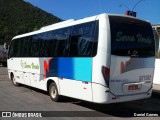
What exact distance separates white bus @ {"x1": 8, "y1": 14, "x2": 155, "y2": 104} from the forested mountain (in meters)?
71.4

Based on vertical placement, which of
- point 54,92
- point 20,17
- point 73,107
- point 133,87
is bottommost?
point 73,107

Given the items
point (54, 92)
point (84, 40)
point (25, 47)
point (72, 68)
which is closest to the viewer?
point (84, 40)

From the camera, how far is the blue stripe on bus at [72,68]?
8.66 metres

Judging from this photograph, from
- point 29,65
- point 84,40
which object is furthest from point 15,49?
point 84,40

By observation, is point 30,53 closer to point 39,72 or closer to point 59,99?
point 39,72

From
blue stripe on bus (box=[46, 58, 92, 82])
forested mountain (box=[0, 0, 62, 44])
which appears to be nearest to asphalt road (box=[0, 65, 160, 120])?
blue stripe on bus (box=[46, 58, 92, 82])

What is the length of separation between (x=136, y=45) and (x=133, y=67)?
0.68 metres

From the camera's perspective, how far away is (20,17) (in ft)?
315

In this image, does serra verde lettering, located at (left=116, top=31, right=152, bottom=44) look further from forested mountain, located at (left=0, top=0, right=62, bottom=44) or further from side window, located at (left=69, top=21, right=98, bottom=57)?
forested mountain, located at (left=0, top=0, right=62, bottom=44)

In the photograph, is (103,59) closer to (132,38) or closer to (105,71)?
(105,71)

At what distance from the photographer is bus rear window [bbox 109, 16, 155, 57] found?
27.6 feet

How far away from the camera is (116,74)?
8.33 metres

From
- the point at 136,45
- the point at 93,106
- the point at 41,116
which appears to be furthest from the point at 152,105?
the point at 41,116

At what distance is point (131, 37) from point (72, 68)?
6.92 ft
